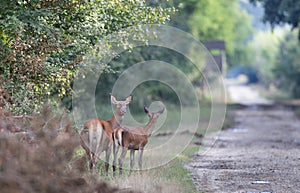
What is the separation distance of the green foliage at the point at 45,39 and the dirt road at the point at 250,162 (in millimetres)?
3807

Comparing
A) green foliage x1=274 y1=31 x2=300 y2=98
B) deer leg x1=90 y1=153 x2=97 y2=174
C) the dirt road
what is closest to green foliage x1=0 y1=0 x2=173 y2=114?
deer leg x1=90 y1=153 x2=97 y2=174

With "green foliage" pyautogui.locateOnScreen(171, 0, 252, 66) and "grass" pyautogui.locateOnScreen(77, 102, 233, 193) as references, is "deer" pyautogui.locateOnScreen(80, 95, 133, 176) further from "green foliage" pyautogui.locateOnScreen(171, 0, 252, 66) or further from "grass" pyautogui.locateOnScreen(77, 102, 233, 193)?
"green foliage" pyautogui.locateOnScreen(171, 0, 252, 66)

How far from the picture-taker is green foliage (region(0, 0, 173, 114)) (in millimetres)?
14711

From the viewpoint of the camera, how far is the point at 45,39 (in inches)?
603

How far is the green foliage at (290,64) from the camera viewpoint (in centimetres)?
6309

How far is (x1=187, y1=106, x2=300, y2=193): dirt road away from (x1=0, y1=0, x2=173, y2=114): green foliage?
12.5 feet

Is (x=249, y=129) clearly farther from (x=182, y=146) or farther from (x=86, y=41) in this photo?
(x=86, y=41)

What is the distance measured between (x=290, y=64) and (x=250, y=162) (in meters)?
45.6

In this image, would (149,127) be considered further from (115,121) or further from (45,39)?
(45,39)

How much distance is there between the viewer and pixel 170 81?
43.7 m

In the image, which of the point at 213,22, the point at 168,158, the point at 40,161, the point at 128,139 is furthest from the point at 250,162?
the point at 213,22

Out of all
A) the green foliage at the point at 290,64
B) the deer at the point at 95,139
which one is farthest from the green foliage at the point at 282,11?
the green foliage at the point at 290,64

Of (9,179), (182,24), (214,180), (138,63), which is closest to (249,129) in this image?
(138,63)

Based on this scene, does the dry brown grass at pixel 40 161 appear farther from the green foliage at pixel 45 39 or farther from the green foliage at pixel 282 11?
the green foliage at pixel 282 11
